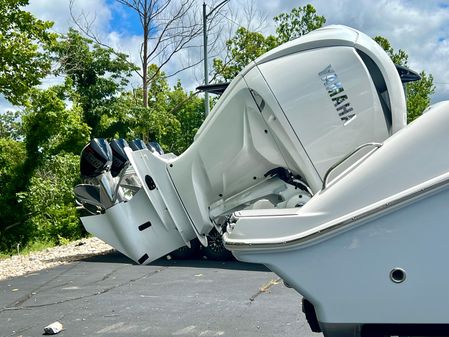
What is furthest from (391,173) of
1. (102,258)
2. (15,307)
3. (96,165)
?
(102,258)

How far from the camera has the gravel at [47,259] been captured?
10.5 metres

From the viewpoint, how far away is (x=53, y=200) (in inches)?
731

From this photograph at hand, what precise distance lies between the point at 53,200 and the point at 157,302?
41.8 ft

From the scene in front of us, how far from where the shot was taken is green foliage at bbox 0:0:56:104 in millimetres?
12227

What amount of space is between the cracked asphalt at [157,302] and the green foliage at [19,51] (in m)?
5.00

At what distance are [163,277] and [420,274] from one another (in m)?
6.36

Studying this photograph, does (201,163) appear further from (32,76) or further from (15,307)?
(32,76)

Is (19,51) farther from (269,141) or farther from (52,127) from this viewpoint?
(269,141)

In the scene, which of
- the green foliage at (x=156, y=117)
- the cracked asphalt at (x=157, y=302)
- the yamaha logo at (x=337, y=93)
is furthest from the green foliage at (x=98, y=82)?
the yamaha logo at (x=337, y=93)

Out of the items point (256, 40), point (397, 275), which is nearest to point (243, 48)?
point (256, 40)

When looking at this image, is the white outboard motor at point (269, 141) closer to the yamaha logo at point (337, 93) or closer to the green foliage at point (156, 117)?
the yamaha logo at point (337, 93)

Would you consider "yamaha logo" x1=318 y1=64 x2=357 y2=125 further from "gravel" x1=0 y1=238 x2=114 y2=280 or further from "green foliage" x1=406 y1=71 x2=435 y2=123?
"gravel" x1=0 y1=238 x2=114 y2=280

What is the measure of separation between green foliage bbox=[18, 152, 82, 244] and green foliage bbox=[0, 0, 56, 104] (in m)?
5.99

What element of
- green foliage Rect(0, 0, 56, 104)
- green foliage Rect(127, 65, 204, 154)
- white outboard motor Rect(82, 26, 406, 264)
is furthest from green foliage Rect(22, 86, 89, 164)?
white outboard motor Rect(82, 26, 406, 264)
